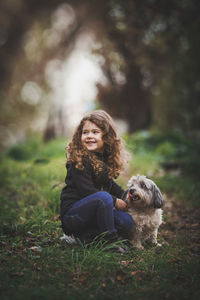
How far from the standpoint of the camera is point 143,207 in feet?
10.5

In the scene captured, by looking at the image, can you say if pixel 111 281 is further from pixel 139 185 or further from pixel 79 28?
pixel 79 28

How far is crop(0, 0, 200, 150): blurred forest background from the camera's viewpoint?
9.88 m

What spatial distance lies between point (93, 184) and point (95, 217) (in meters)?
0.36

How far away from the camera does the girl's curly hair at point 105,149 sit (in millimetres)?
3195

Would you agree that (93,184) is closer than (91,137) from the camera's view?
Yes

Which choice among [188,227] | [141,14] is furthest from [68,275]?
[141,14]

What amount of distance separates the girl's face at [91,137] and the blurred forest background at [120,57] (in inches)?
289

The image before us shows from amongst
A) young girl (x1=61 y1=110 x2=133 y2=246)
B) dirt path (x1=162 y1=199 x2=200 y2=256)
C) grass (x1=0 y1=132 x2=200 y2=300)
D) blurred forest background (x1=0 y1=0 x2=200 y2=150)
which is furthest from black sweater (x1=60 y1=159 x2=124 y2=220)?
blurred forest background (x1=0 y1=0 x2=200 y2=150)

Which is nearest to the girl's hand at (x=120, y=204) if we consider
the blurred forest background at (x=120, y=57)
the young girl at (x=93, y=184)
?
the young girl at (x=93, y=184)


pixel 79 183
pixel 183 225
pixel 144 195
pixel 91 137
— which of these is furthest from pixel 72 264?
pixel 183 225

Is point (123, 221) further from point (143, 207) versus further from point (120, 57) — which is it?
point (120, 57)

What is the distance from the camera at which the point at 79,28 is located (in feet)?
45.2

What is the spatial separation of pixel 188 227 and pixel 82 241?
1817 millimetres

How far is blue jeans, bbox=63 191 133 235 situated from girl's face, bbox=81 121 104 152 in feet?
1.98
